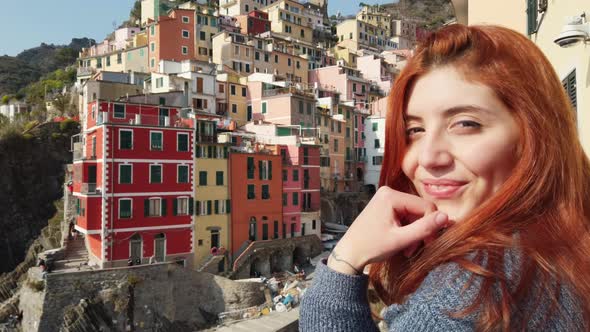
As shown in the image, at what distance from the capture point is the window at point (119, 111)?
22172mm

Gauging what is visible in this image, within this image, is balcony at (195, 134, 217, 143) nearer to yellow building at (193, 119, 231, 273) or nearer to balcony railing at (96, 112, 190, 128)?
yellow building at (193, 119, 231, 273)

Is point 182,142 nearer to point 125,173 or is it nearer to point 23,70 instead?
point 125,173

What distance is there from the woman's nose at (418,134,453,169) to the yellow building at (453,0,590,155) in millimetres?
1742

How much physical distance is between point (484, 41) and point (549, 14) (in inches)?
180

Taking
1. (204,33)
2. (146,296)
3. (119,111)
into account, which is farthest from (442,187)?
(204,33)

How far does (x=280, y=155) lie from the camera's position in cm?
2828

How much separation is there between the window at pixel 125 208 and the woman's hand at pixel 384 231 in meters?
21.8

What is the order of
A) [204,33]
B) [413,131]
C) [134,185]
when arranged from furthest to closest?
[204,33]
[134,185]
[413,131]

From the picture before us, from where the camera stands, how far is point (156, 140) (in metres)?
22.8

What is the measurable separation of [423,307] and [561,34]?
11.9 feet

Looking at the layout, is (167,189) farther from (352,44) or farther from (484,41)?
(352,44)

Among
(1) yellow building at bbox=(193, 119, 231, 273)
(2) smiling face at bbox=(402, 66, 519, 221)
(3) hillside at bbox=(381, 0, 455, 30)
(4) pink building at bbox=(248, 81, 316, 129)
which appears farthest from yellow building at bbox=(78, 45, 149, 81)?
(3) hillside at bbox=(381, 0, 455, 30)

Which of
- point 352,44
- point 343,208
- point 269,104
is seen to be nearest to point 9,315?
point 269,104

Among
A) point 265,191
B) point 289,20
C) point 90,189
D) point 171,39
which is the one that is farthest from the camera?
point 289,20
